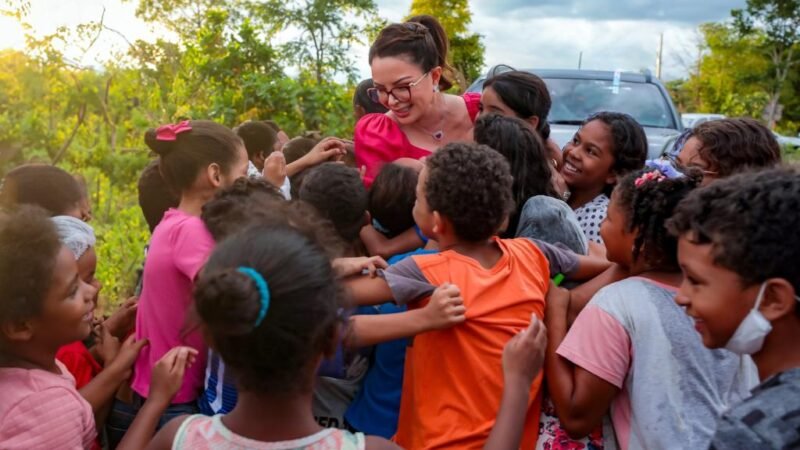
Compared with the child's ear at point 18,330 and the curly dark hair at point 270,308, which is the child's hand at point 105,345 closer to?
the child's ear at point 18,330

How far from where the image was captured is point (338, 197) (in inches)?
111

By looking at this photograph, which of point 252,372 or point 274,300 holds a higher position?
point 274,300

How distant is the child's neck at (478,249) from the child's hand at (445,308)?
0.22 meters

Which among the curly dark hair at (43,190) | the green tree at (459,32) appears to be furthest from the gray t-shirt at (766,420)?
the green tree at (459,32)

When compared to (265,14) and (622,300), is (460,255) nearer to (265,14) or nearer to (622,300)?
(622,300)

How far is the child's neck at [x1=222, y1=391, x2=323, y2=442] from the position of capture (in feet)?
5.46

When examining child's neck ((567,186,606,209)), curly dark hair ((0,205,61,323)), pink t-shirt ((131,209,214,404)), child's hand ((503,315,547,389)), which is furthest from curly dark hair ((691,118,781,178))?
curly dark hair ((0,205,61,323))

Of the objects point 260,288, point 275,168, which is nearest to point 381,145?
point 275,168

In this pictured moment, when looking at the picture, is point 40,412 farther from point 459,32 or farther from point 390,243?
point 459,32

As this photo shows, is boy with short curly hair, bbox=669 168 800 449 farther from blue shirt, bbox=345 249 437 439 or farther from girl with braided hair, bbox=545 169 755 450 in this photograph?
blue shirt, bbox=345 249 437 439

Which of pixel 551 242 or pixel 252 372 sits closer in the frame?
pixel 252 372

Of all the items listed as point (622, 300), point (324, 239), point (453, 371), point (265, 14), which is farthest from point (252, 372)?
point (265, 14)

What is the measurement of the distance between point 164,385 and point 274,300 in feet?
2.44

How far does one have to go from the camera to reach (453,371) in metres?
2.26
